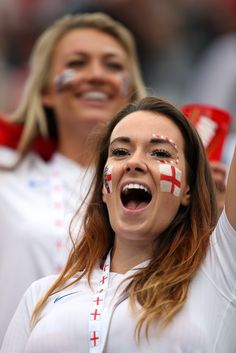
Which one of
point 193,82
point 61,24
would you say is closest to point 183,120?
point 61,24

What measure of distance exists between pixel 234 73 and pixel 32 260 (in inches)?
105

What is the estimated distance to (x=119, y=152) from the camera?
2943mm

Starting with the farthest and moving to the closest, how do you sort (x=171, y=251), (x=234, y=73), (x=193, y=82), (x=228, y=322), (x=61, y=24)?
(x=193, y=82) → (x=234, y=73) → (x=61, y=24) → (x=171, y=251) → (x=228, y=322)


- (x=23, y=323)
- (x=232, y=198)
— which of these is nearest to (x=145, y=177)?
A: (x=232, y=198)

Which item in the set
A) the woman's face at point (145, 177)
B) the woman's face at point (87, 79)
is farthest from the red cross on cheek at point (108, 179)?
the woman's face at point (87, 79)

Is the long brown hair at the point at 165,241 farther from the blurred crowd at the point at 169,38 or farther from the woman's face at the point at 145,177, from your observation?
the blurred crowd at the point at 169,38

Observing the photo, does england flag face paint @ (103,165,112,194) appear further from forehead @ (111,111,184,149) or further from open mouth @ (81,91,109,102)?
open mouth @ (81,91,109,102)

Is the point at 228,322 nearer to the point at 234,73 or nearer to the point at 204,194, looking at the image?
the point at 204,194

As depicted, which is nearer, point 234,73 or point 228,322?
point 228,322

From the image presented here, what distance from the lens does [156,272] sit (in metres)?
2.74

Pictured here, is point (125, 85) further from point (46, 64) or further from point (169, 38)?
point (169, 38)

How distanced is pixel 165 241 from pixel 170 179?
0.19m

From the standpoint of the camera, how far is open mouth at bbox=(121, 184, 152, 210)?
9.21 feet

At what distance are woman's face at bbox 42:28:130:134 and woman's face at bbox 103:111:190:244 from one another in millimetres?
1486
